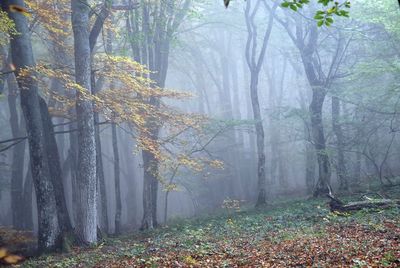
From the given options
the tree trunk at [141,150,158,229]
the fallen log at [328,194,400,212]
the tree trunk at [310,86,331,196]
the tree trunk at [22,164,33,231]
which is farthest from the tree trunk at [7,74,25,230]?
the fallen log at [328,194,400,212]

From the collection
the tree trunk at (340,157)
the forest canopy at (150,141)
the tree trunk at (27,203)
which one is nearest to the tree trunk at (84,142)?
the forest canopy at (150,141)

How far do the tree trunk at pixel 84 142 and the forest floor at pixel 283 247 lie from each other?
1.12 meters

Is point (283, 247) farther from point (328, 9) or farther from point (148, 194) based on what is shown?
point (148, 194)

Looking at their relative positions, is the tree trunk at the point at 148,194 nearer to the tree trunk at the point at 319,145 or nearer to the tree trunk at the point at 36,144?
the tree trunk at the point at 36,144

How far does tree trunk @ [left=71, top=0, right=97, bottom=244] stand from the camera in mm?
14312

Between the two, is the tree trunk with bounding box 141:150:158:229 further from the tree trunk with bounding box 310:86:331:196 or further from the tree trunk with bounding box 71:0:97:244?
the tree trunk with bounding box 310:86:331:196

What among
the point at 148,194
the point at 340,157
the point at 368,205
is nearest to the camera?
the point at 368,205

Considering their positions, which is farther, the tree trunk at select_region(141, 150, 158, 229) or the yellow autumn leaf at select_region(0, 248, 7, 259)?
the tree trunk at select_region(141, 150, 158, 229)

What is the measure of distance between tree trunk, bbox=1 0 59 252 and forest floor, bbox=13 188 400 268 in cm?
140

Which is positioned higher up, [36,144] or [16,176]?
[36,144]

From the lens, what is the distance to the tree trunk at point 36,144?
44.7 feet

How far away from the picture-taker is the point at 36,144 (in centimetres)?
1391

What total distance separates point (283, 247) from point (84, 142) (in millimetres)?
8821

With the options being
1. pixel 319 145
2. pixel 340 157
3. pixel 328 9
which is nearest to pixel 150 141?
pixel 319 145
